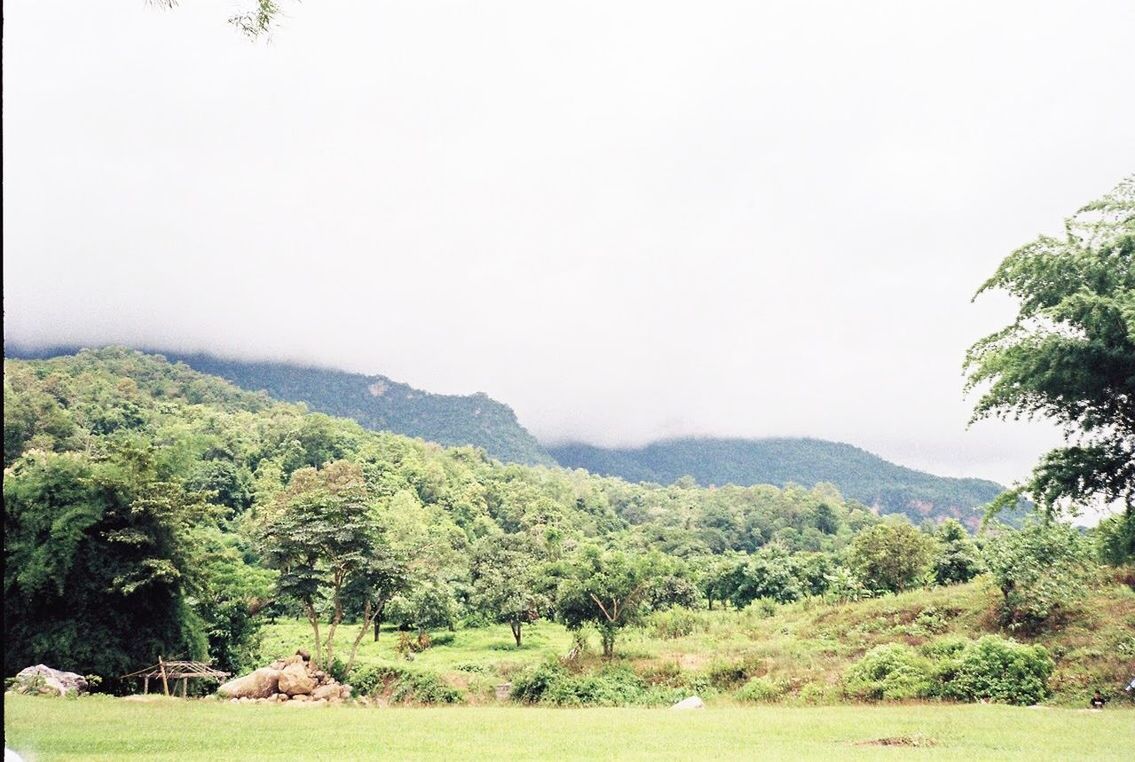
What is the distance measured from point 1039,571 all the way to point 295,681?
2616 centimetres

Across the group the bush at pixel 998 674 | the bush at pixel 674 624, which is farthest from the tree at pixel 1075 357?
the bush at pixel 674 624

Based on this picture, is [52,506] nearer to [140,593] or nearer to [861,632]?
[140,593]

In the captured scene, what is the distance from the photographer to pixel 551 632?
50188mm

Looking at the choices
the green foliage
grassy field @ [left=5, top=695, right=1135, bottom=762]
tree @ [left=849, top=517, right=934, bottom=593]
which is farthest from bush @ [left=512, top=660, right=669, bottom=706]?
tree @ [left=849, top=517, right=934, bottom=593]

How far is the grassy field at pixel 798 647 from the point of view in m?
24.2

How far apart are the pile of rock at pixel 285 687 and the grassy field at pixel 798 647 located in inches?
208

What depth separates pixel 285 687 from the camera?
25.0 metres

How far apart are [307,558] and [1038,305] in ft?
81.0

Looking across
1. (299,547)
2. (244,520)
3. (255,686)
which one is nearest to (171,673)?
(255,686)

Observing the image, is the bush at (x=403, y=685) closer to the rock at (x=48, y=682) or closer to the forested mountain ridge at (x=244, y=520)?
the forested mountain ridge at (x=244, y=520)

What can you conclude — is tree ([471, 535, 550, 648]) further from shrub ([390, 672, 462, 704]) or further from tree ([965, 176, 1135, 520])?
tree ([965, 176, 1135, 520])

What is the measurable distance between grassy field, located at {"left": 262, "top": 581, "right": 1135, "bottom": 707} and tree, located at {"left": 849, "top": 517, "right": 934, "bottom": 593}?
5.85m

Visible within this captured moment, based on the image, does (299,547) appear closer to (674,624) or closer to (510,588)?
(674,624)

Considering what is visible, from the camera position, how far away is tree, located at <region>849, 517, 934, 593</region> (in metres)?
45.9
